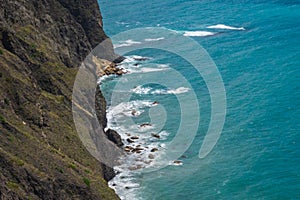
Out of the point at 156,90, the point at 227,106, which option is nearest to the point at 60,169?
the point at 227,106

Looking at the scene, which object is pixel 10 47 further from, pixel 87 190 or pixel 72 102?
pixel 87 190

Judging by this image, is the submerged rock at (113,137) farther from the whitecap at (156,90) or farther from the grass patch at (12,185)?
the grass patch at (12,185)

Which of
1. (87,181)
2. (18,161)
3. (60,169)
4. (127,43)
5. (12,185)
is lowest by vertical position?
(127,43)

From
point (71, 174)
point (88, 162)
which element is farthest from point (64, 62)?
point (71, 174)

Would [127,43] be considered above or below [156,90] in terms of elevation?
above

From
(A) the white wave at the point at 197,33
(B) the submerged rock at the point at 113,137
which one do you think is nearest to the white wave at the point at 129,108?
(B) the submerged rock at the point at 113,137

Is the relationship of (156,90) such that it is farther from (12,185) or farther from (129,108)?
(12,185)
